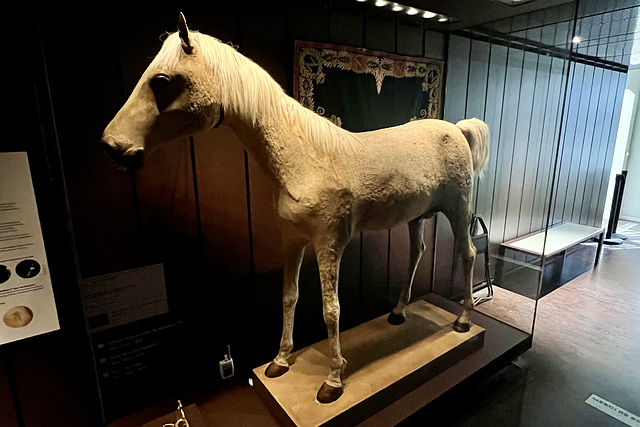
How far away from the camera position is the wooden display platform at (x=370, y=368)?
1.19 meters

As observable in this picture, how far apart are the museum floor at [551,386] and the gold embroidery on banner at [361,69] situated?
45.8 inches

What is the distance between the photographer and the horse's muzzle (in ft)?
2.61

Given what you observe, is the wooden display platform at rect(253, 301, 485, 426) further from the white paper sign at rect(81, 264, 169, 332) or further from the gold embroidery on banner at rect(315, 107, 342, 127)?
the gold embroidery on banner at rect(315, 107, 342, 127)

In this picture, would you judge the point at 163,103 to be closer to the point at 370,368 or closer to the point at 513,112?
the point at 370,368

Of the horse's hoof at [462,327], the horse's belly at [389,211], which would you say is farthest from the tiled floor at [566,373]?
the horse's belly at [389,211]

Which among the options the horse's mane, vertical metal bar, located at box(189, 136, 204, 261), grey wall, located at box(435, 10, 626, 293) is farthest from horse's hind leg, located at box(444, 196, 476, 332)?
vertical metal bar, located at box(189, 136, 204, 261)

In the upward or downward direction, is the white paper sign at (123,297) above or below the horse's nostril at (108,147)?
below

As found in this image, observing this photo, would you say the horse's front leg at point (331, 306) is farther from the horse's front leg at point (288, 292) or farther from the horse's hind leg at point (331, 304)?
the horse's front leg at point (288, 292)

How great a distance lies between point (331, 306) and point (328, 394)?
0.30m

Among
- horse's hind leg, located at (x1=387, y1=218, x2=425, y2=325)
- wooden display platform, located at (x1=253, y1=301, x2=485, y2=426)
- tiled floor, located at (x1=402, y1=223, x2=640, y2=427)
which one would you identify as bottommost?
tiled floor, located at (x1=402, y1=223, x2=640, y2=427)

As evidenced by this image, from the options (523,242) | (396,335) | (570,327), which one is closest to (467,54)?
(523,242)

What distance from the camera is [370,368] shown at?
54.2 inches

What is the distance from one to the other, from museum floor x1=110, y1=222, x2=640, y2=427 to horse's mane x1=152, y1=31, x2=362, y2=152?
0.98 meters

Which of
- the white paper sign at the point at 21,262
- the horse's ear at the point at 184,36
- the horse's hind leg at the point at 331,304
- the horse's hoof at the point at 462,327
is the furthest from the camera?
the horse's hoof at the point at 462,327
